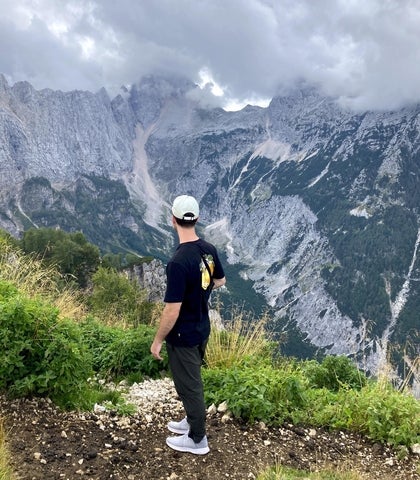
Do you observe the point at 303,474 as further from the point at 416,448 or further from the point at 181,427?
the point at 416,448

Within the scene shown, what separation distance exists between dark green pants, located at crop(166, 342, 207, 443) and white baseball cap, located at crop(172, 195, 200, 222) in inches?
66.9

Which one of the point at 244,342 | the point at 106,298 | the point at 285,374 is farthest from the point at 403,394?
the point at 106,298

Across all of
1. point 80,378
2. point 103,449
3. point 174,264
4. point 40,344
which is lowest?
point 103,449

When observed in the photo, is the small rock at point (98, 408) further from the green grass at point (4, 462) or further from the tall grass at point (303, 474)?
the tall grass at point (303, 474)

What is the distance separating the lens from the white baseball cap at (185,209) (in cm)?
577

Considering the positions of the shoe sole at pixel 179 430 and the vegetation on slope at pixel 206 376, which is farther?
the shoe sole at pixel 179 430

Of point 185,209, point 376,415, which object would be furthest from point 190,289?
point 376,415

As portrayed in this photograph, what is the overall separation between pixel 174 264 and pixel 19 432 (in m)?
2.94

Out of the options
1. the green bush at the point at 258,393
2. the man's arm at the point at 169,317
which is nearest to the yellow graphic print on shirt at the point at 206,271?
the man's arm at the point at 169,317

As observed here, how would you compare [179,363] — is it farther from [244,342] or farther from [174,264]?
[244,342]

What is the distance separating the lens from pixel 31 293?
10641 millimetres

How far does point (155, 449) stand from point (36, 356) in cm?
214

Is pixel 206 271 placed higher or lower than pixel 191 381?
higher

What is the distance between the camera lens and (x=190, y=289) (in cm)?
577
